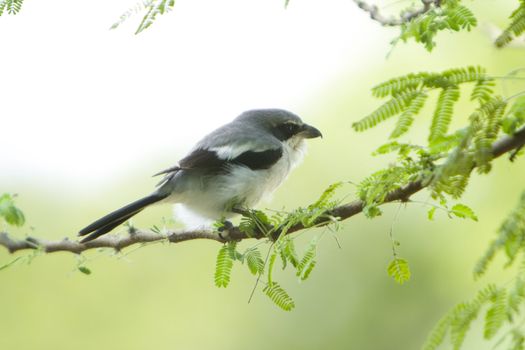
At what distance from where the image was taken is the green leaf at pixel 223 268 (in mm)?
3953

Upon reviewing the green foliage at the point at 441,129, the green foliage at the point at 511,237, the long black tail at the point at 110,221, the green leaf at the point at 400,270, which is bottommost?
the long black tail at the point at 110,221

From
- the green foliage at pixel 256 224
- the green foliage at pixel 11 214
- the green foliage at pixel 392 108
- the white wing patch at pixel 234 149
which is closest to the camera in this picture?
the green foliage at pixel 392 108

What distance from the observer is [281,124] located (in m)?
6.86

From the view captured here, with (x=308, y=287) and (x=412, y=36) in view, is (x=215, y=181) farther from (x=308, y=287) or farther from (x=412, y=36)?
(x=308, y=287)

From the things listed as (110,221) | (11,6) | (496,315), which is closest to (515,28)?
(496,315)

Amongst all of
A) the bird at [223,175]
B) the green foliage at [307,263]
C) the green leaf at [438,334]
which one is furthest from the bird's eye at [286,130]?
the green leaf at [438,334]

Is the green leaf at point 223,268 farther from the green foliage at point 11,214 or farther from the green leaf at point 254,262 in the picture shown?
the green foliage at point 11,214

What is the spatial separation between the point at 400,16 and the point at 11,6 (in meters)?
1.95

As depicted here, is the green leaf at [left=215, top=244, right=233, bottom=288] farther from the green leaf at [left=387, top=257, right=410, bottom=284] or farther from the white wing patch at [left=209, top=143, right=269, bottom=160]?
the white wing patch at [left=209, top=143, right=269, bottom=160]

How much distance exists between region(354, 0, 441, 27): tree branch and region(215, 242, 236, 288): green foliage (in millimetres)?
1561

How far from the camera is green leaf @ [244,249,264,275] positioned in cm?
385

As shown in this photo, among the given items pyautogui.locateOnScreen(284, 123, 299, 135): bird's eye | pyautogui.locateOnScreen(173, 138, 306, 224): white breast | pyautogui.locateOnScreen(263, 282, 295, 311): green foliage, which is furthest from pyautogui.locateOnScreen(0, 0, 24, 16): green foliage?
pyautogui.locateOnScreen(284, 123, 299, 135): bird's eye

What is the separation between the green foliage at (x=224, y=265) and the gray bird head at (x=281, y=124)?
2.78 metres

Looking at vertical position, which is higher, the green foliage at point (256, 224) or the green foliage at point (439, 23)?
the green foliage at point (439, 23)
